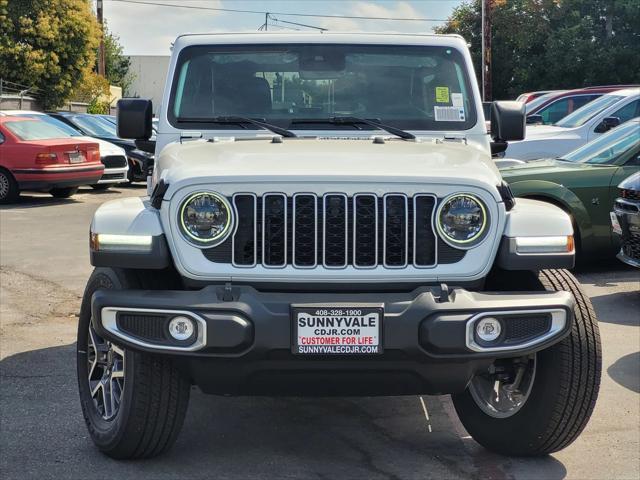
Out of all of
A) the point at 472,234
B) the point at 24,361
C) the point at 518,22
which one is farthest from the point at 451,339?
the point at 518,22

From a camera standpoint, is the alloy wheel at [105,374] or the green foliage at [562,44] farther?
the green foliage at [562,44]

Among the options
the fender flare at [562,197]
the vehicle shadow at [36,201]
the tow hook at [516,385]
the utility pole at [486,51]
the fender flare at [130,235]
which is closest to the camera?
the fender flare at [130,235]

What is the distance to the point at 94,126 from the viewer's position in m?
21.2

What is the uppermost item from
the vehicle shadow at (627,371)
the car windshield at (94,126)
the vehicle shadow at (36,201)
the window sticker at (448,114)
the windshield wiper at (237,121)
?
the window sticker at (448,114)

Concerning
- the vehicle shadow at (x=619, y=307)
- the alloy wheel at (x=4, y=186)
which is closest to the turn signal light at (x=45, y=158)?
the alloy wheel at (x=4, y=186)

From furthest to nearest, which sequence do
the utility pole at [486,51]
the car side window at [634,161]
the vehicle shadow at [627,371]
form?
the utility pole at [486,51], the car side window at [634,161], the vehicle shadow at [627,371]

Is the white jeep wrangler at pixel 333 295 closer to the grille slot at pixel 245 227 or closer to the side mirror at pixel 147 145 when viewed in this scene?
the grille slot at pixel 245 227

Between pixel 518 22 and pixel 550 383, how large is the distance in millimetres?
43361

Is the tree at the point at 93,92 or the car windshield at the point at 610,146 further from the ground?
the car windshield at the point at 610,146

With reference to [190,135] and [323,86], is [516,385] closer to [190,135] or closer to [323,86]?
[323,86]

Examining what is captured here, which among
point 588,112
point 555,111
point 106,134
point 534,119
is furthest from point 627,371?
point 106,134

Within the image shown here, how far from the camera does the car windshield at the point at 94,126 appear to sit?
68.5 ft

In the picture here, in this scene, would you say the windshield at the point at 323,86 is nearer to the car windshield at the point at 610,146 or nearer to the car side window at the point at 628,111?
the car windshield at the point at 610,146

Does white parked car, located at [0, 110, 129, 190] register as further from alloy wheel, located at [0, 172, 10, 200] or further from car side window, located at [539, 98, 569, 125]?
car side window, located at [539, 98, 569, 125]
